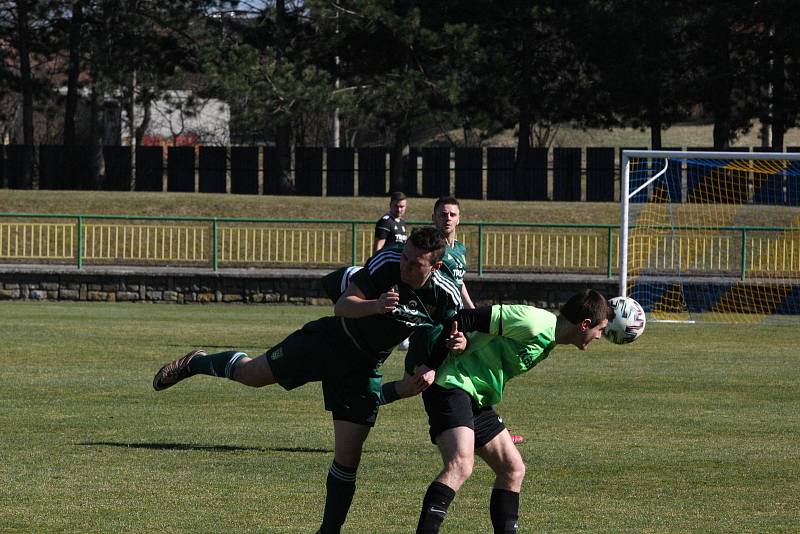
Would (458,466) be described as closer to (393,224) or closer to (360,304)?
(360,304)

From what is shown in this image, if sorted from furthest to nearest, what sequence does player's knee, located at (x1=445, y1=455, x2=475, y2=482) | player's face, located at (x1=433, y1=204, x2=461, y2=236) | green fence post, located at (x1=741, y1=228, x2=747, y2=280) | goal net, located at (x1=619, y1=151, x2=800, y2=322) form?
green fence post, located at (x1=741, y1=228, x2=747, y2=280) < goal net, located at (x1=619, y1=151, x2=800, y2=322) < player's face, located at (x1=433, y1=204, x2=461, y2=236) < player's knee, located at (x1=445, y1=455, x2=475, y2=482)

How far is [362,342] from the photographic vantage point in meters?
6.64

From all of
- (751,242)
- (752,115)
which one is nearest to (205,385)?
(751,242)

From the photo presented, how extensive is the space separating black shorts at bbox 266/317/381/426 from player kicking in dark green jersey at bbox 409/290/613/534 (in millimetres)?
428

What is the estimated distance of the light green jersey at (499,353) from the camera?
629 centimetres

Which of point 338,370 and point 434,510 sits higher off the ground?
point 338,370

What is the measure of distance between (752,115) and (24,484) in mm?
33556

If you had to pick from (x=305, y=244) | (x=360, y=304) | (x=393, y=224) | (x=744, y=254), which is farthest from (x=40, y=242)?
(x=360, y=304)

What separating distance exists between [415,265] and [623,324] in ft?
3.74

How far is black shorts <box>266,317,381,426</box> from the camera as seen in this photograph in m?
6.74

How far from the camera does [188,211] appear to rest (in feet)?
126

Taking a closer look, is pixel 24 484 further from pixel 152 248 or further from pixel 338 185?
pixel 338 185

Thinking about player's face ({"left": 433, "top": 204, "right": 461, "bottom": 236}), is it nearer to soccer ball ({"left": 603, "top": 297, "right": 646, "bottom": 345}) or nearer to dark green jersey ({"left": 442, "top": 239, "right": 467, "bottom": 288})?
dark green jersey ({"left": 442, "top": 239, "right": 467, "bottom": 288})

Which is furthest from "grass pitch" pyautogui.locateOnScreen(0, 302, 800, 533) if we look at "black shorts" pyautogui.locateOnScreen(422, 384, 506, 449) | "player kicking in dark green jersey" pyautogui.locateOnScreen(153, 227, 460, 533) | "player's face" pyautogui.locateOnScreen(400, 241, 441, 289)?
"player's face" pyautogui.locateOnScreen(400, 241, 441, 289)
